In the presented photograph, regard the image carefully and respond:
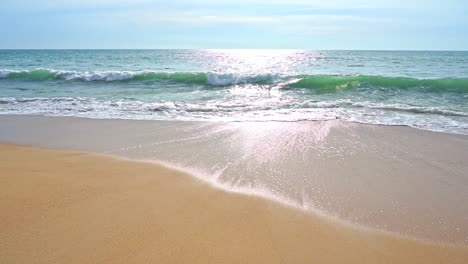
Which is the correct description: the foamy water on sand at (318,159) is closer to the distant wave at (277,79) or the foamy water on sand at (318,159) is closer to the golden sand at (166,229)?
the golden sand at (166,229)

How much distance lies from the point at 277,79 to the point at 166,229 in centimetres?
1378

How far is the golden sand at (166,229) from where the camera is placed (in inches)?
82.7

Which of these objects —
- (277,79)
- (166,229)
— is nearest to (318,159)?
(166,229)

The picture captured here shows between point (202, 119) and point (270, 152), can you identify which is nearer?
point (270, 152)

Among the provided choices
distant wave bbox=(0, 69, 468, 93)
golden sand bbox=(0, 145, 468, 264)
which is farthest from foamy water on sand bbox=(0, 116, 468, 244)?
distant wave bbox=(0, 69, 468, 93)

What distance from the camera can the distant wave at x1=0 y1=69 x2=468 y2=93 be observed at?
1318cm

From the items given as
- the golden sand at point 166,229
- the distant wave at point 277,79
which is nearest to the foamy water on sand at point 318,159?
the golden sand at point 166,229

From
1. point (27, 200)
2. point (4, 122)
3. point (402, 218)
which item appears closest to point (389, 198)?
point (402, 218)

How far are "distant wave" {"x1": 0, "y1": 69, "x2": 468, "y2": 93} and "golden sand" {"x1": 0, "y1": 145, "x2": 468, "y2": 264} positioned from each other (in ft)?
35.8

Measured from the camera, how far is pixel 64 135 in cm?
560

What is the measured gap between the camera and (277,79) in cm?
1549

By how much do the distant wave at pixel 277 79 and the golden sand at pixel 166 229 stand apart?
35.8 ft

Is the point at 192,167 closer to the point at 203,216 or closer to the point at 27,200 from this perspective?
the point at 203,216

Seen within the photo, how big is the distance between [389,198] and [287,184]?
3.34 feet
